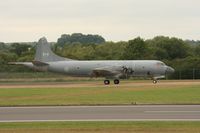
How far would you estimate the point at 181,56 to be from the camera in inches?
4683

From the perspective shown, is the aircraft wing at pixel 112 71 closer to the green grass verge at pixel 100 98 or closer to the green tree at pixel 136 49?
the green grass verge at pixel 100 98

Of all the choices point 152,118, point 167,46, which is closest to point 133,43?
point 167,46

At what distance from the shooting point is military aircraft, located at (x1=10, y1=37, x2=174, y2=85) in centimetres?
6444

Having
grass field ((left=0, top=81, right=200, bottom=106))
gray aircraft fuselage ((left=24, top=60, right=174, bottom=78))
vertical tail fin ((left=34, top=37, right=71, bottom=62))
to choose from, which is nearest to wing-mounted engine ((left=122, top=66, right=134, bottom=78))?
gray aircraft fuselage ((left=24, top=60, right=174, bottom=78))

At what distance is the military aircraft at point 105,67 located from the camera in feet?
211

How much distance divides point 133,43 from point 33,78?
27722 mm
